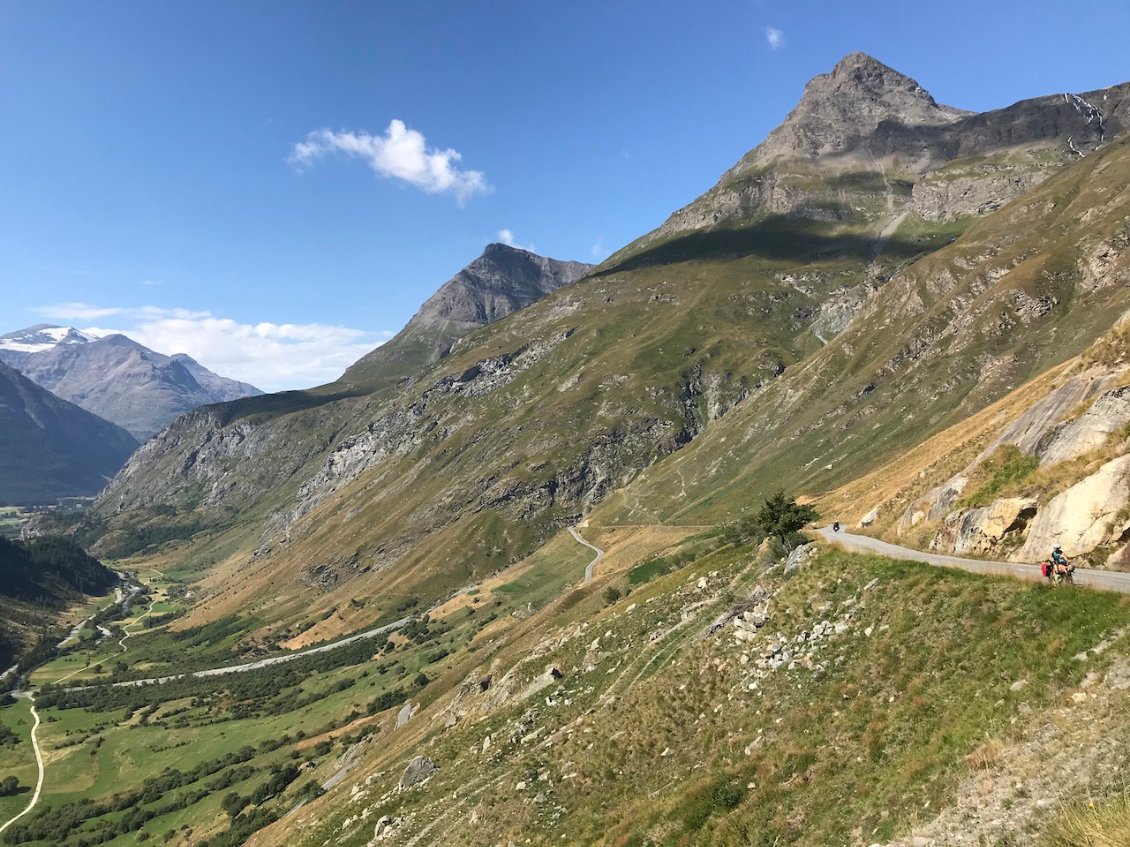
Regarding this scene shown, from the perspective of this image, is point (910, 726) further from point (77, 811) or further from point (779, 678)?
point (77, 811)

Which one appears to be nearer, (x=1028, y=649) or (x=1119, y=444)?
(x=1028, y=649)

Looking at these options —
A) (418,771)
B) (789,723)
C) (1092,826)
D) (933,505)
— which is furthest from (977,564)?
(418,771)

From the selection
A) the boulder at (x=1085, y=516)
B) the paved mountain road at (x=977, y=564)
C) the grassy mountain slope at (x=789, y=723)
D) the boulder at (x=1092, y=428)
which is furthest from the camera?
the boulder at (x=1092, y=428)

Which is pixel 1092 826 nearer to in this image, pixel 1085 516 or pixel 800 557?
pixel 1085 516

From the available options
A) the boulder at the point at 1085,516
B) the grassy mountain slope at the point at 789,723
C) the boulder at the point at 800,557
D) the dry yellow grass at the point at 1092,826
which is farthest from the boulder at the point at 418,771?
the dry yellow grass at the point at 1092,826

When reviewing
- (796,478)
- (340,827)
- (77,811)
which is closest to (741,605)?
(340,827)

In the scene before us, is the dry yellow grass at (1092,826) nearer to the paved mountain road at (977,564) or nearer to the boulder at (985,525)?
the paved mountain road at (977,564)
